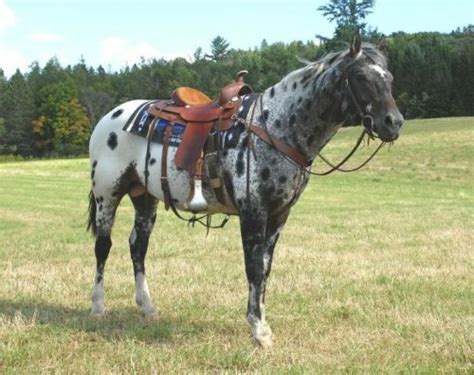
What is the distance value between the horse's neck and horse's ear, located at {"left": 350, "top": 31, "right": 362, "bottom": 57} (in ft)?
0.75

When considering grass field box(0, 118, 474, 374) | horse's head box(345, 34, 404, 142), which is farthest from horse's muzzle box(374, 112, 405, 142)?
grass field box(0, 118, 474, 374)

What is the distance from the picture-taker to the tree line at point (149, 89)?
267 feet

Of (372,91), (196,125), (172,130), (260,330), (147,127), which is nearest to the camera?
(372,91)

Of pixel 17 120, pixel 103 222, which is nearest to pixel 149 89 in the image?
pixel 17 120

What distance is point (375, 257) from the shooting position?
33.0ft

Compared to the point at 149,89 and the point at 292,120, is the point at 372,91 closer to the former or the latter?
the point at 292,120

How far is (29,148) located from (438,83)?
59224mm

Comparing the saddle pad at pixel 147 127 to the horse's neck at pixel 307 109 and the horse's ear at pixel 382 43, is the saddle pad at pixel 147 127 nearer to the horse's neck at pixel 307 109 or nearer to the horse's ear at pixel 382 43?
the horse's neck at pixel 307 109

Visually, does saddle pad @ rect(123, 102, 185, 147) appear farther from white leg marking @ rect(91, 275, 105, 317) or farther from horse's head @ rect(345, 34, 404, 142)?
horse's head @ rect(345, 34, 404, 142)

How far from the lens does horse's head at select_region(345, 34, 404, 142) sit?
4.98m

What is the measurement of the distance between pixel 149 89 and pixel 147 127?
10501 centimetres

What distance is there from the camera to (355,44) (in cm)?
522

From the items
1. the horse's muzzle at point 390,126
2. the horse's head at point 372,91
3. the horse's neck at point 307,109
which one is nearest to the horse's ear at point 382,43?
the horse's head at point 372,91

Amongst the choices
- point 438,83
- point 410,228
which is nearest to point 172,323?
point 410,228
